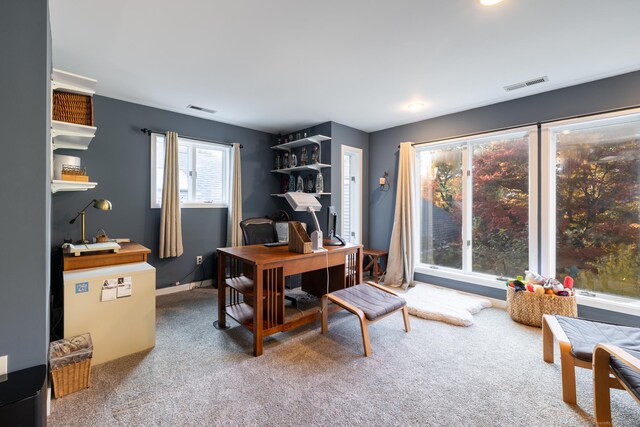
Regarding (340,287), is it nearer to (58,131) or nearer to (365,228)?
(365,228)

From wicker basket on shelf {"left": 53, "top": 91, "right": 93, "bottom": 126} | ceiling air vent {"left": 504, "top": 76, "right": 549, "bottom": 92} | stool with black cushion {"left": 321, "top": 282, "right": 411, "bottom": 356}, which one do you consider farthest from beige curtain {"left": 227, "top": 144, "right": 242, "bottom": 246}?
ceiling air vent {"left": 504, "top": 76, "right": 549, "bottom": 92}

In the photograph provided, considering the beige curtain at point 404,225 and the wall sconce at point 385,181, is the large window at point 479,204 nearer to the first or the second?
the beige curtain at point 404,225

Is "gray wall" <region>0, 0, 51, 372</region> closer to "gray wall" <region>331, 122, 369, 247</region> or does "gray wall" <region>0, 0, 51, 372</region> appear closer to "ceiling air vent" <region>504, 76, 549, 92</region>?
"gray wall" <region>331, 122, 369, 247</region>

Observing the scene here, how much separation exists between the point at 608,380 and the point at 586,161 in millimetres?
2372

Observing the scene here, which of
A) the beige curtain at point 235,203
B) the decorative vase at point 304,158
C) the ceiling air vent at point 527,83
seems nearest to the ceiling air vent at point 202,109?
the beige curtain at point 235,203

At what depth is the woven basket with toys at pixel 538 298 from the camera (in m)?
2.67

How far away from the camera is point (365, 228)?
4734 mm

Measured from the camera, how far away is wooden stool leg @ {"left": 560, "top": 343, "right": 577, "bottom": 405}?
169 centimetres

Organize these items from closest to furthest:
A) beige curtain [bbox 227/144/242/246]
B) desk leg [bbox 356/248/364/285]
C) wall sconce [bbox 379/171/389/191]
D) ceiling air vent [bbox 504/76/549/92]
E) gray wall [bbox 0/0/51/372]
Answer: gray wall [bbox 0/0/51/372] → ceiling air vent [bbox 504/76/549/92] → desk leg [bbox 356/248/364/285] → beige curtain [bbox 227/144/242/246] → wall sconce [bbox 379/171/389/191]

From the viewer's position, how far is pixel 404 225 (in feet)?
13.3

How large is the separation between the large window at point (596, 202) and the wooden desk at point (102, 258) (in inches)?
166

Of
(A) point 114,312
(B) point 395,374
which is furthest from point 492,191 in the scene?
(A) point 114,312

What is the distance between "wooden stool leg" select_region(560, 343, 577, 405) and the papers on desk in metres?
3.04

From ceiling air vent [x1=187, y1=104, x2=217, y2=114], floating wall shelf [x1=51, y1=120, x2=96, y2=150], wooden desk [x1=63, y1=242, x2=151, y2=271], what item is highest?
ceiling air vent [x1=187, y1=104, x2=217, y2=114]
